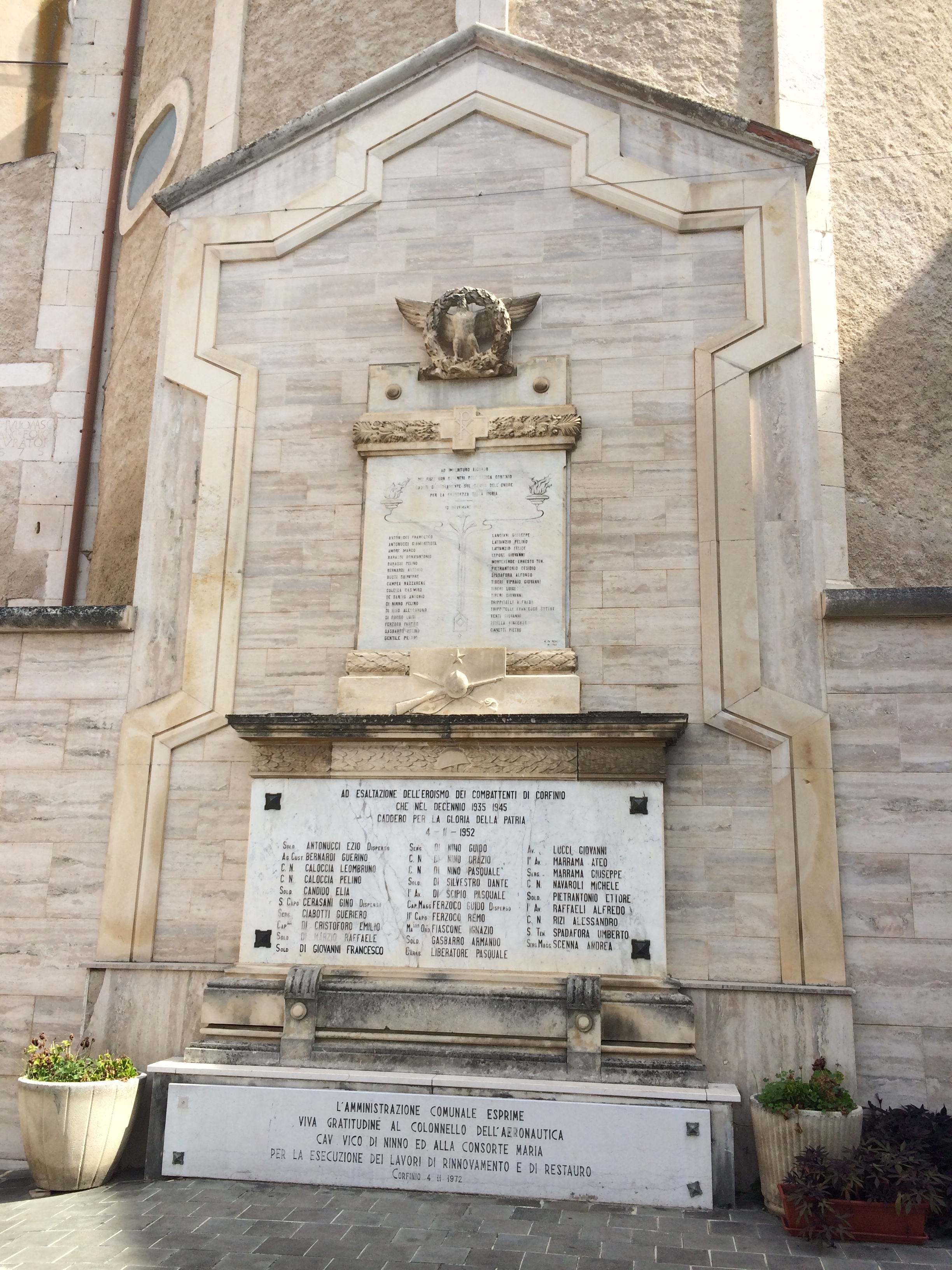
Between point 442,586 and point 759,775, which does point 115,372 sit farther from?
point 759,775

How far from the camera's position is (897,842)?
8.29 m

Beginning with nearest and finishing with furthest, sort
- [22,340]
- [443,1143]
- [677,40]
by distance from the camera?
1. [443,1143]
2. [677,40]
3. [22,340]

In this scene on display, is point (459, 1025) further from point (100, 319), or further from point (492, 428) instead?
point (100, 319)

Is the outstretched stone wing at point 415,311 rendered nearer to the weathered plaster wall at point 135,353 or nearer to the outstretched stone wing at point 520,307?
the outstretched stone wing at point 520,307

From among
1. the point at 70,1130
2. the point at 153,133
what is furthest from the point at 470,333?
the point at 153,133

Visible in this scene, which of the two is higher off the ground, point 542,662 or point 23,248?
point 23,248

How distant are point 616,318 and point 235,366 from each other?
3313 millimetres

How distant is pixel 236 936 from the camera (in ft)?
28.9

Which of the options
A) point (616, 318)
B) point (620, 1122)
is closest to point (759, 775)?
point (620, 1122)

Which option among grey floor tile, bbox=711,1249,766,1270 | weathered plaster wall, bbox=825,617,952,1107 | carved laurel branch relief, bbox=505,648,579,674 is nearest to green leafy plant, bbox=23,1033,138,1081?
carved laurel branch relief, bbox=505,648,579,674

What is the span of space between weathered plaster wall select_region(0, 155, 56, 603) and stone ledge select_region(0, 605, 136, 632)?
12.1 feet

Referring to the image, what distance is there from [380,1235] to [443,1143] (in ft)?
3.13

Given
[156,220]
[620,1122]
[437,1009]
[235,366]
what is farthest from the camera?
[156,220]

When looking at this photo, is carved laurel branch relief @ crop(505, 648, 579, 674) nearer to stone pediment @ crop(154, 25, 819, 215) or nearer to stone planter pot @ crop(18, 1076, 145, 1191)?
stone planter pot @ crop(18, 1076, 145, 1191)
